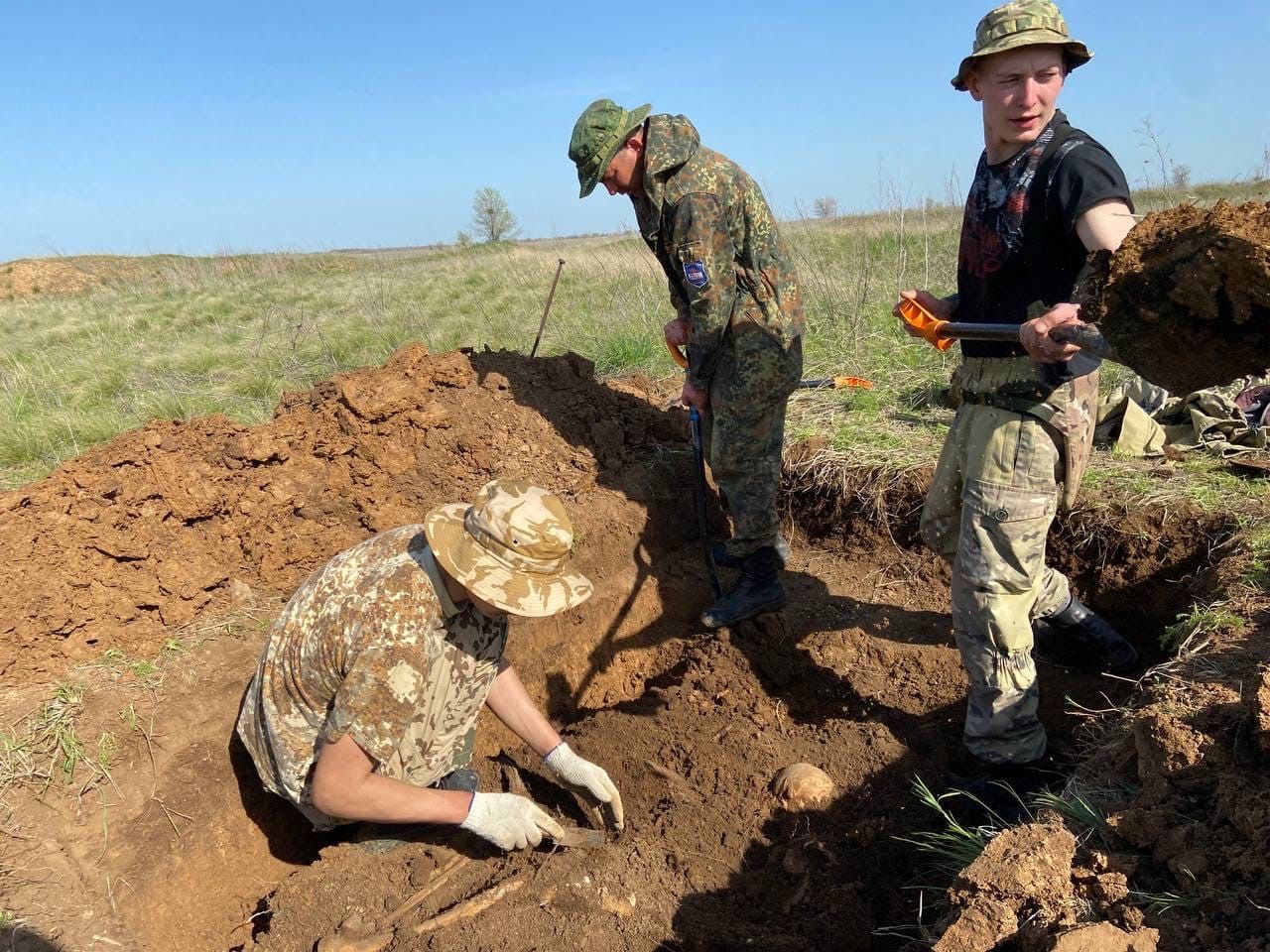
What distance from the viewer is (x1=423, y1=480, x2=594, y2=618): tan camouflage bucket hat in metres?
2.20

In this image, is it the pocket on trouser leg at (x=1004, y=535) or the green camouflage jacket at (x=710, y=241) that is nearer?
the pocket on trouser leg at (x=1004, y=535)

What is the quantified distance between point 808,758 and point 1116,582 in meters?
1.69

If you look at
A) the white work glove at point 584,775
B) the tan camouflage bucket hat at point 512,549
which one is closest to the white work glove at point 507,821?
the white work glove at point 584,775

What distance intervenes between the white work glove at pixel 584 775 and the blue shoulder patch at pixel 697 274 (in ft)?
6.45

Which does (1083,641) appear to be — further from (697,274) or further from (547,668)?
(547,668)

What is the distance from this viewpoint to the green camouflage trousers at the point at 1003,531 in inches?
96.9

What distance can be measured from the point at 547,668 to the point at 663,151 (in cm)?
239

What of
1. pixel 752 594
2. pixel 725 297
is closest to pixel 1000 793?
pixel 752 594

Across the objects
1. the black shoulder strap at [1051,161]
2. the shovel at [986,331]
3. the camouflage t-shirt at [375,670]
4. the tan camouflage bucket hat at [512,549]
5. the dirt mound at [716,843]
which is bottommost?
the dirt mound at [716,843]

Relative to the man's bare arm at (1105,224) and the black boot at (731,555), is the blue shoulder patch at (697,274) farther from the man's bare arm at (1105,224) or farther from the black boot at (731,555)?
the man's bare arm at (1105,224)

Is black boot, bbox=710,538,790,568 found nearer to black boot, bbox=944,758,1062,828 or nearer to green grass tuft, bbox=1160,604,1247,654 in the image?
black boot, bbox=944,758,1062,828

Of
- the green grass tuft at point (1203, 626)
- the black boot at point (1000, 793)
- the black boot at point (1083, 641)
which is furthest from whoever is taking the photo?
the black boot at point (1083, 641)

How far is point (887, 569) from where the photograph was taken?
14.2 feet

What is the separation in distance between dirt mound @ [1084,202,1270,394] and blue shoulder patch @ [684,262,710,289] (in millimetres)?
1855
